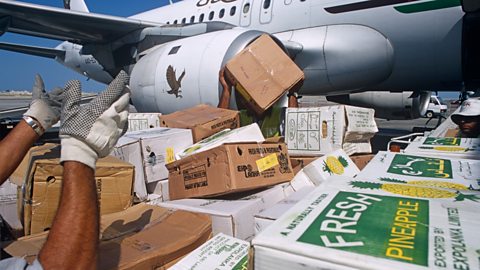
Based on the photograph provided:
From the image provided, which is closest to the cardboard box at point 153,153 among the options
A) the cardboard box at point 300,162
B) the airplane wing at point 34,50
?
the cardboard box at point 300,162

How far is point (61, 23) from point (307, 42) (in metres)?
4.41

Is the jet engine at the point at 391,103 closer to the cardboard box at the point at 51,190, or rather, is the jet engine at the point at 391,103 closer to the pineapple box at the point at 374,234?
the cardboard box at the point at 51,190

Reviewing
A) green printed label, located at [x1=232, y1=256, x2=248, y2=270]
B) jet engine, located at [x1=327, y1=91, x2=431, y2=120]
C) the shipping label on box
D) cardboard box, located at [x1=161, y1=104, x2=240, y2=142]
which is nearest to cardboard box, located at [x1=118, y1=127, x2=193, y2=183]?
the shipping label on box

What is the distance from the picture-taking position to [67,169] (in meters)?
1.19

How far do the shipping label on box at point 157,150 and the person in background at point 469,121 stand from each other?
2.80 m

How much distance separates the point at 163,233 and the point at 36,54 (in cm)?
1419

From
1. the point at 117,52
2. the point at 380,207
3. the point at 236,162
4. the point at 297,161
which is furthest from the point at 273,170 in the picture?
the point at 117,52

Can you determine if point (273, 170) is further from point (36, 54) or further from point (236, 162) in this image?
point (36, 54)

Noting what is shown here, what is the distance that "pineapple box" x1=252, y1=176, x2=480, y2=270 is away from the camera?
2.43 ft

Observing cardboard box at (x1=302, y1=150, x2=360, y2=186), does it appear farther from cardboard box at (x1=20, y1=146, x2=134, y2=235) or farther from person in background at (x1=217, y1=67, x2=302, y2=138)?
person in background at (x1=217, y1=67, x2=302, y2=138)

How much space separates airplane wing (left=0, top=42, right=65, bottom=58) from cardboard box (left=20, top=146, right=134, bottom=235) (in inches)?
480

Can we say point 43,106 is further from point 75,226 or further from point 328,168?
point 328,168

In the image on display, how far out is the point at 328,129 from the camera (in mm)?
3316

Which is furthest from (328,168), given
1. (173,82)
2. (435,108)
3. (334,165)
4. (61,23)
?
(435,108)
